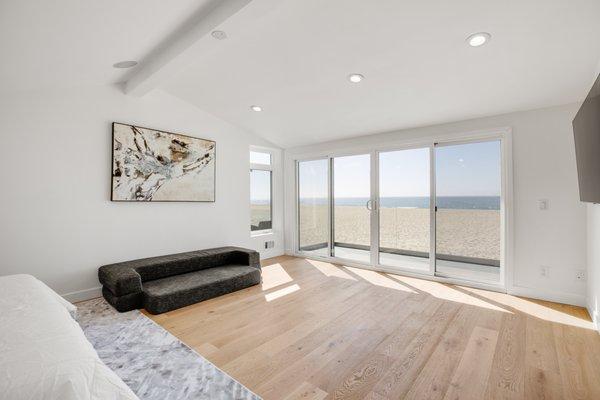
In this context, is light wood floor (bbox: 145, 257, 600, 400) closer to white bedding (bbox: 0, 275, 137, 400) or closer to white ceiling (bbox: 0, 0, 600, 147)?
white bedding (bbox: 0, 275, 137, 400)

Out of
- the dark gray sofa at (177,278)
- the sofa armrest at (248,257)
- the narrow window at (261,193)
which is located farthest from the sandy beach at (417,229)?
the dark gray sofa at (177,278)

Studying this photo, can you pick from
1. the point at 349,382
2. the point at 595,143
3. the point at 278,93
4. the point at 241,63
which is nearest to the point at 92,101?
the point at 241,63

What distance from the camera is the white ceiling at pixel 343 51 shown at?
1973mm

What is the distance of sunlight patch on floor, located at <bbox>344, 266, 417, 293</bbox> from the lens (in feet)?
12.2

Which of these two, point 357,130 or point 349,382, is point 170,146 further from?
point 349,382

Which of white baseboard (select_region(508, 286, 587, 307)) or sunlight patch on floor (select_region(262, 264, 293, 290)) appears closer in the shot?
white baseboard (select_region(508, 286, 587, 307))

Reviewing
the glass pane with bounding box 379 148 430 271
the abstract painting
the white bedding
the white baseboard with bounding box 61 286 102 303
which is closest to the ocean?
the glass pane with bounding box 379 148 430 271

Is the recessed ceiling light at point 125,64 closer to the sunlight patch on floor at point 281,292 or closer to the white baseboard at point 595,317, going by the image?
the sunlight patch on floor at point 281,292

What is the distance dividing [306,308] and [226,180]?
2.63m

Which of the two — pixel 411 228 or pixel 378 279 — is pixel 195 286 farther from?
pixel 411 228

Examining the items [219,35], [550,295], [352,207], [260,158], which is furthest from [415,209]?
[219,35]

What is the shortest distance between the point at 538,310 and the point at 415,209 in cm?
181

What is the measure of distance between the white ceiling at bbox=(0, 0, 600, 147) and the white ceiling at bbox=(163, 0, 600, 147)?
0.01 meters

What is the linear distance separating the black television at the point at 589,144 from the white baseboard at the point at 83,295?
4.78 meters
